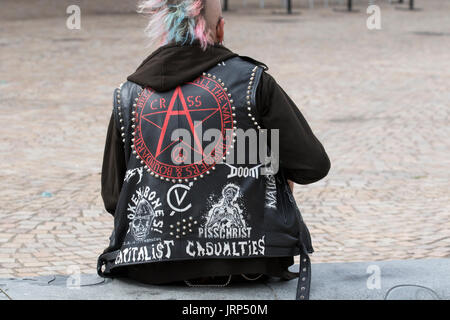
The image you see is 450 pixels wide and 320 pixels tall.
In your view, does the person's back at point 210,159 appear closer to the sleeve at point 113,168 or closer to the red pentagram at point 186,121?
the red pentagram at point 186,121

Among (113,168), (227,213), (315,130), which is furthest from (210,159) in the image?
(315,130)

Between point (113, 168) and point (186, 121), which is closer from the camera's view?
point (186, 121)

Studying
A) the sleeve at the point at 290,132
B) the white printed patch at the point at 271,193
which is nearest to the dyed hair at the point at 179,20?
the sleeve at the point at 290,132

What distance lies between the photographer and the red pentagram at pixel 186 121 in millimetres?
3168

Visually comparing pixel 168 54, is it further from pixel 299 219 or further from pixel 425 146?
pixel 425 146

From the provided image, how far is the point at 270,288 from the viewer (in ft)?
10.7

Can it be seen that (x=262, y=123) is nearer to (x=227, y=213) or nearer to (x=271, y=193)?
(x=271, y=193)

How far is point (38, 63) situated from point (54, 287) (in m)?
12.2

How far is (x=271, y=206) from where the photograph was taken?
3.19 meters

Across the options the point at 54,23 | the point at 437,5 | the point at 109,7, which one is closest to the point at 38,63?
the point at 54,23

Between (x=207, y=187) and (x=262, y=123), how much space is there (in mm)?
331

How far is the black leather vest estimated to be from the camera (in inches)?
125

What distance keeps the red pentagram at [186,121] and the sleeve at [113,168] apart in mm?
216

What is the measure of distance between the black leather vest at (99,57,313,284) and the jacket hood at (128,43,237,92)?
0.04 meters
